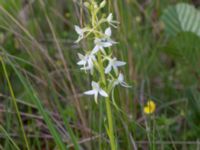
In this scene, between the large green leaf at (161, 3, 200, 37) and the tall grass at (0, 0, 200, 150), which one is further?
the large green leaf at (161, 3, 200, 37)

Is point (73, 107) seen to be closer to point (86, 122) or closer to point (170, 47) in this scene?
point (86, 122)

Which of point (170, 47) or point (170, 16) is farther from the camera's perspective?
point (170, 16)

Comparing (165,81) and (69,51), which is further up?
(69,51)

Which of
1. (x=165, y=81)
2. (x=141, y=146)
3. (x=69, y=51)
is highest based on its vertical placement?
(x=69, y=51)

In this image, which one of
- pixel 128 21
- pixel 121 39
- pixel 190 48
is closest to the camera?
Result: pixel 121 39

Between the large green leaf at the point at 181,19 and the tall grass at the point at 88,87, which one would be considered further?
the large green leaf at the point at 181,19

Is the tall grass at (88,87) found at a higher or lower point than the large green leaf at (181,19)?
lower

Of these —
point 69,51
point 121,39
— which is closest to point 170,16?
point 121,39

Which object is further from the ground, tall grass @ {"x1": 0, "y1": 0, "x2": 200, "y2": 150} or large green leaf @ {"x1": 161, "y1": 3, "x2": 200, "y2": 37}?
large green leaf @ {"x1": 161, "y1": 3, "x2": 200, "y2": 37}
